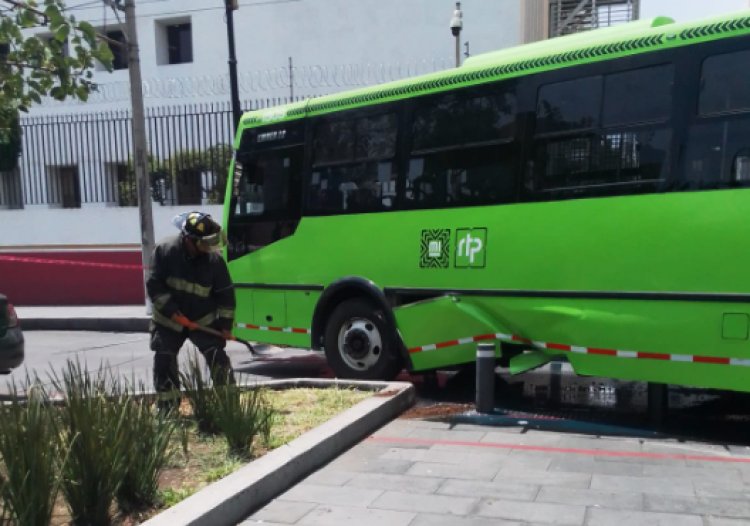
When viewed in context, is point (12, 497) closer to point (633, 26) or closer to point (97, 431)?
point (97, 431)

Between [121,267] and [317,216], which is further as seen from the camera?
[121,267]

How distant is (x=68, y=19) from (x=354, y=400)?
159 inches

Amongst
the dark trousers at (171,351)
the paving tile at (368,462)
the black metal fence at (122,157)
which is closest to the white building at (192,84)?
→ the black metal fence at (122,157)

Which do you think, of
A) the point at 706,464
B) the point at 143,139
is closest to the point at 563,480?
the point at 706,464

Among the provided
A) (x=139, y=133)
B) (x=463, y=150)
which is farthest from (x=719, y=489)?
(x=139, y=133)

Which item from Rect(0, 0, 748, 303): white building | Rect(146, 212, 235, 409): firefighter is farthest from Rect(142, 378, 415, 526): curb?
Rect(0, 0, 748, 303): white building

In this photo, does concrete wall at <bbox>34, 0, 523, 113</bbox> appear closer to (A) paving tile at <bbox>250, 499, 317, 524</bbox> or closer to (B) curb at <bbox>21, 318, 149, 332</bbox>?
(B) curb at <bbox>21, 318, 149, 332</bbox>

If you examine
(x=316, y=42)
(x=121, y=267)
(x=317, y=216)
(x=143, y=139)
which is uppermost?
(x=316, y=42)

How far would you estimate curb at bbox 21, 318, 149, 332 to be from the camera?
13.0m

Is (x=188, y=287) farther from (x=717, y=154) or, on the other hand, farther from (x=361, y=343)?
(x=717, y=154)

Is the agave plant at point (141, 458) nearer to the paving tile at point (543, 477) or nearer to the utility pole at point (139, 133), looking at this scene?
the paving tile at point (543, 477)

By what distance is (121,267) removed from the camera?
15305 mm

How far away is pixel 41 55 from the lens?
5.62 metres

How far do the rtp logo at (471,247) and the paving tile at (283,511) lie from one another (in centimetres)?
303
